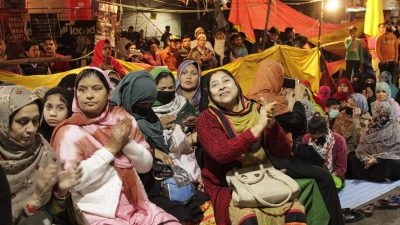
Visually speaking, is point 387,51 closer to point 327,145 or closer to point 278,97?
point 327,145

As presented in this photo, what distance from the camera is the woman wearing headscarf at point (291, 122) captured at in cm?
446

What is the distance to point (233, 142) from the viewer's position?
3.73 metres

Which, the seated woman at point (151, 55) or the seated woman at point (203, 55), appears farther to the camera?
the seated woman at point (151, 55)

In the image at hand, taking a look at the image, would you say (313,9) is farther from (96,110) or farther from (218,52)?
(96,110)

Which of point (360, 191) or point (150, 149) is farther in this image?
point (360, 191)

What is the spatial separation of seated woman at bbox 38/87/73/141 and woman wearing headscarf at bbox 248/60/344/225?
4.93 feet

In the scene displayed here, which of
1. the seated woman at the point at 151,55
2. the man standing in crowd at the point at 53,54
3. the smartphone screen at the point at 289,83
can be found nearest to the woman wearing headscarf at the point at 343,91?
the seated woman at the point at 151,55

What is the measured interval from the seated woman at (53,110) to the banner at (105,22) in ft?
20.1

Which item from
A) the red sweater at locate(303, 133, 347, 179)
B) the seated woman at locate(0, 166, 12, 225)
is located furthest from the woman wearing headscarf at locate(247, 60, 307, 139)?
the seated woman at locate(0, 166, 12, 225)

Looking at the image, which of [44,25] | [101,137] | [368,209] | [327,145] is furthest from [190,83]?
[44,25]

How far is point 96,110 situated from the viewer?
351cm

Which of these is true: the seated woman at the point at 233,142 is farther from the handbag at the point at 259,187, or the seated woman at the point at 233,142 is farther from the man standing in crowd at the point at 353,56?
the man standing in crowd at the point at 353,56

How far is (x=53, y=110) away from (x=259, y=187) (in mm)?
1524

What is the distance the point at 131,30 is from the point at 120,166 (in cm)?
963
